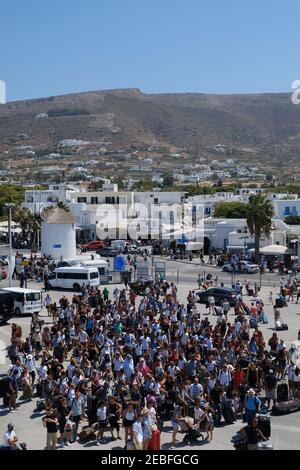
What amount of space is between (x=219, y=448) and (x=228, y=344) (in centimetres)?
628

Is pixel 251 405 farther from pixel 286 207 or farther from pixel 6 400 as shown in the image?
pixel 286 207

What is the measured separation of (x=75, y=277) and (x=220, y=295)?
865 cm

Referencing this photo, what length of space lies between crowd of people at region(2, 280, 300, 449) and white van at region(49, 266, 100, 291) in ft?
41.1

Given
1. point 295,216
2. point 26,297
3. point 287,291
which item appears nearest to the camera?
point 26,297

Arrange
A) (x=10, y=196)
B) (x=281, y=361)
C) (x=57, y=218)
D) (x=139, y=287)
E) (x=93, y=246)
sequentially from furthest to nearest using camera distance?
(x=10, y=196)
(x=93, y=246)
(x=57, y=218)
(x=139, y=287)
(x=281, y=361)

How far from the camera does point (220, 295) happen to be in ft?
102

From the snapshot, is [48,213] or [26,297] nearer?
[26,297]

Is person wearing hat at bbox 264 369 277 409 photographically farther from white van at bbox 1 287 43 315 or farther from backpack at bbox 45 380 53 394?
white van at bbox 1 287 43 315

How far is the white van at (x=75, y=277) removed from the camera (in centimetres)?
3619

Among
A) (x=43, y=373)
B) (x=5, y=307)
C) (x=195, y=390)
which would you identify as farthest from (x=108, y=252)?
(x=195, y=390)

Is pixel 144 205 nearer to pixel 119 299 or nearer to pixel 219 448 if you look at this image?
pixel 119 299

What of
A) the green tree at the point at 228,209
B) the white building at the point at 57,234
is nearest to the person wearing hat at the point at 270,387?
the white building at the point at 57,234

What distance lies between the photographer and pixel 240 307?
28484 millimetres

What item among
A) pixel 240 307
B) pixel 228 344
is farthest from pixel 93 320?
pixel 240 307
